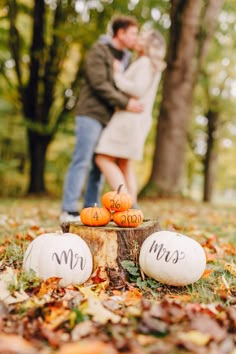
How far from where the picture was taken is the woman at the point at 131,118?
186 inches

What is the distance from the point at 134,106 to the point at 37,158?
24.4 feet

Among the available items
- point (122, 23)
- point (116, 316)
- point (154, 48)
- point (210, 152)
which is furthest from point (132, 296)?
point (210, 152)

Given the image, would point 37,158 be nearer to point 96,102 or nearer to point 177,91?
point 177,91

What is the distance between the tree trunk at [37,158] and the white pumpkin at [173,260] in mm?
9411

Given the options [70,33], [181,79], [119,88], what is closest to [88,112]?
[119,88]

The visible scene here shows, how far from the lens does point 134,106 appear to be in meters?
4.81

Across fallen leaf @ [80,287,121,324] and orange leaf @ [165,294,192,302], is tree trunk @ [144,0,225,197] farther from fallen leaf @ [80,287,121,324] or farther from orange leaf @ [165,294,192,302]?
fallen leaf @ [80,287,121,324]

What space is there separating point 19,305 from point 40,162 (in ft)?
32.7

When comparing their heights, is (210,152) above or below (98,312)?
above

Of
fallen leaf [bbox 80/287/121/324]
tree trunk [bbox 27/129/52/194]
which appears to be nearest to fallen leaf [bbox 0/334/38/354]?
fallen leaf [bbox 80/287/121/324]

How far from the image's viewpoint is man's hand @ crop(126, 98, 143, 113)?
479 centimetres

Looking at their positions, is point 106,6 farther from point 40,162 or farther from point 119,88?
point 119,88

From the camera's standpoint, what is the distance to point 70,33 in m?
10.3

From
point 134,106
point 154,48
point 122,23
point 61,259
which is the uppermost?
point 122,23
